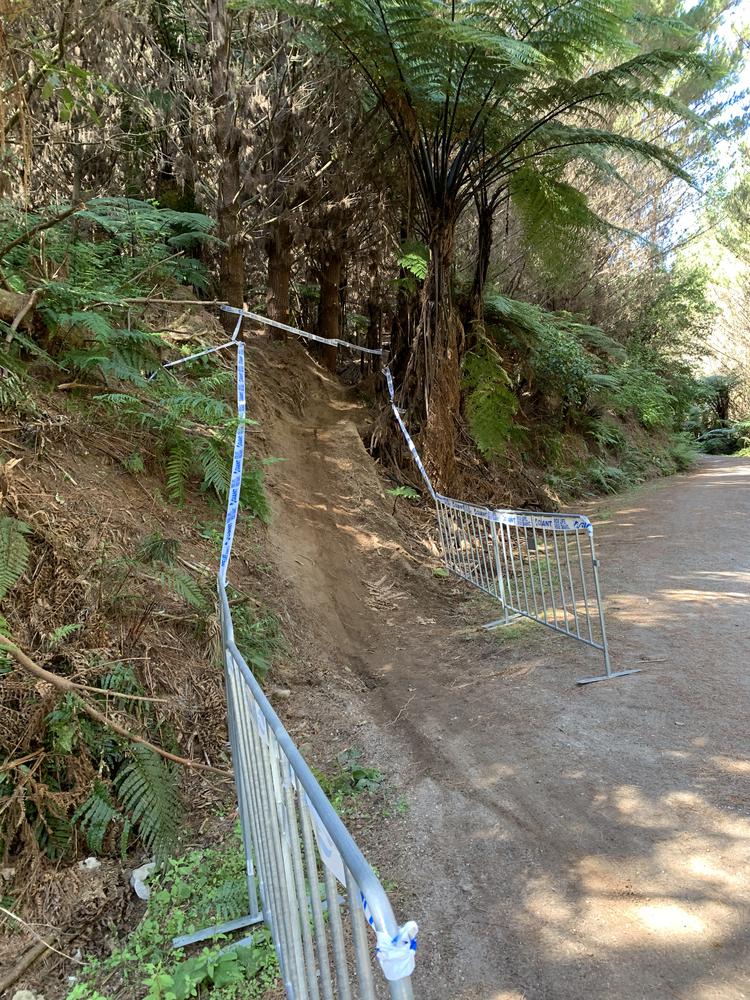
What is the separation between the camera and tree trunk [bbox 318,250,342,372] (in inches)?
444

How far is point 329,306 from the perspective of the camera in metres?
11.6

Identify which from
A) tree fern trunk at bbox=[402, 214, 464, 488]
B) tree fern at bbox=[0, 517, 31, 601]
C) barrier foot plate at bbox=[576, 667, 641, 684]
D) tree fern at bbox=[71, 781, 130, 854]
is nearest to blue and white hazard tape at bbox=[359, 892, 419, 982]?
tree fern at bbox=[71, 781, 130, 854]

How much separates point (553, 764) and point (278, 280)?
30.3ft

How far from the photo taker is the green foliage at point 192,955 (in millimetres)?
2451

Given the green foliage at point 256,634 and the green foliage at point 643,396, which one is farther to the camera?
the green foliage at point 643,396

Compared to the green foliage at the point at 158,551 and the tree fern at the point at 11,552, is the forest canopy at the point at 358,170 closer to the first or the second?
the tree fern at the point at 11,552

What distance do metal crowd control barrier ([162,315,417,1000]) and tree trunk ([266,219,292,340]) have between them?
27.9 ft

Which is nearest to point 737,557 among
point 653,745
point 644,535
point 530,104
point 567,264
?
point 644,535

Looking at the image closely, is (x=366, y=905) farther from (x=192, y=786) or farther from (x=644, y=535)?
(x=644, y=535)

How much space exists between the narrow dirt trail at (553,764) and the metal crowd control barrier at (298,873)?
1.81 feet

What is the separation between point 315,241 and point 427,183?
252 centimetres

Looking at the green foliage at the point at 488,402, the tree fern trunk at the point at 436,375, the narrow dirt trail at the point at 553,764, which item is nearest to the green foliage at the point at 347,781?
the narrow dirt trail at the point at 553,764

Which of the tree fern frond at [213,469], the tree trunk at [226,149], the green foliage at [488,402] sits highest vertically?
the tree trunk at [226,149]

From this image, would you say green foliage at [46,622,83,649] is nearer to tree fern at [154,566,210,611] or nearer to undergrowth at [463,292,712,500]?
tree fern at [154,566,210,611]
